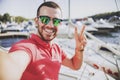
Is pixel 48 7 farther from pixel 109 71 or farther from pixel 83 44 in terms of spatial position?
pixel 109 71

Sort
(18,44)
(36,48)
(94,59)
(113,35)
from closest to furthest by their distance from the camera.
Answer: (18,44) < (36,48) < (94,59) < (113,35)

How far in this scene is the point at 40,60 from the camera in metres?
1.04

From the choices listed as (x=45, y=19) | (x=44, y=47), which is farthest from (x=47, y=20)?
(x=44, y=47)

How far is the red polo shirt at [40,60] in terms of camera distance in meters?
0.99

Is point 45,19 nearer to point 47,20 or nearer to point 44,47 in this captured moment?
point 47,20

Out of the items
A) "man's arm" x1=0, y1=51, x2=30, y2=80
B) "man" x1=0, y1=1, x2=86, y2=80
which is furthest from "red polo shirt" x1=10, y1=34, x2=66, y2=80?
"man's arm" x1=0, y1=51, x2=30, y2=80

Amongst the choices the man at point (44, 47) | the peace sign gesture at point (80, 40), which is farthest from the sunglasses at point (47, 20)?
the peace sign gesture at point (80, 40)

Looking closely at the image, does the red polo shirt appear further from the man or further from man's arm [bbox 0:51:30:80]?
man's arm [bbox 0:51:30:80]

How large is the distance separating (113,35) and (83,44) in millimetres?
14928

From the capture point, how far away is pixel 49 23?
3.80ft

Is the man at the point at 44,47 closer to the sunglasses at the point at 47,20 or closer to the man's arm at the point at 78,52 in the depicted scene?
the sunglasses at the point at 47,20

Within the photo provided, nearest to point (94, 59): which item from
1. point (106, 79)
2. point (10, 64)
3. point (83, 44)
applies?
point (106, 79)

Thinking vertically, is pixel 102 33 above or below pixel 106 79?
below

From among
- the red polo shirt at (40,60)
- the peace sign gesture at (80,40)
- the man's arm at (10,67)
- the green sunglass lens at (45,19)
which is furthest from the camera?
the peace sign gesture at (80,40)
